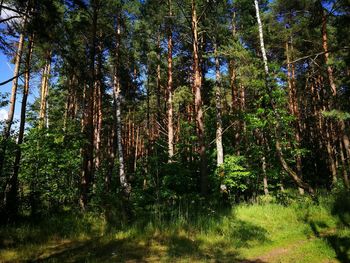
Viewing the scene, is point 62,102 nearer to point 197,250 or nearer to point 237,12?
point 237,12

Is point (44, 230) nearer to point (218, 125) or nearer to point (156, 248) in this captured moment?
point (156, 248)

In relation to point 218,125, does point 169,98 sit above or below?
above

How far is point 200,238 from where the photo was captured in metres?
7.84

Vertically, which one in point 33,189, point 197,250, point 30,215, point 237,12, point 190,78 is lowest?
point 197,250

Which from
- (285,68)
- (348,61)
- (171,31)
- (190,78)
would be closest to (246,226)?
(348,61)

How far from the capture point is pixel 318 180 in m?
26.4

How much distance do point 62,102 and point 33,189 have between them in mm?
19519

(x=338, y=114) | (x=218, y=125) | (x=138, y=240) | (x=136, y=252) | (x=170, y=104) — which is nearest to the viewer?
(x=136, y=252)

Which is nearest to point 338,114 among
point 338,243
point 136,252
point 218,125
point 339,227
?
point 339,227

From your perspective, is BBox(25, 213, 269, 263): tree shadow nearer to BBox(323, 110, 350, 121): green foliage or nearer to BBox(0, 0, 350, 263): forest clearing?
BBox(0, 0, 350, 263): forest clearing

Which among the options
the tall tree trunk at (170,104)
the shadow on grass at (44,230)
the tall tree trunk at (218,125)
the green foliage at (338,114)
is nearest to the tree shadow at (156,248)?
the shadow on grass at (44,230)

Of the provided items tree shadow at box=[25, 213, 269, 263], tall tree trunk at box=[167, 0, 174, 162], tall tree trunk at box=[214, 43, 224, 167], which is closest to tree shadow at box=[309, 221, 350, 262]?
tree shadow at box=[25, 213, 269, 263]

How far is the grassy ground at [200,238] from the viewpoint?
21.3 ft

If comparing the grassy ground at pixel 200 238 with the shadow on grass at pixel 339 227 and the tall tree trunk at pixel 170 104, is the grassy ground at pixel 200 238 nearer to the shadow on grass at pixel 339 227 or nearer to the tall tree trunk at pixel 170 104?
the shadow on grass at pixel 339 227
